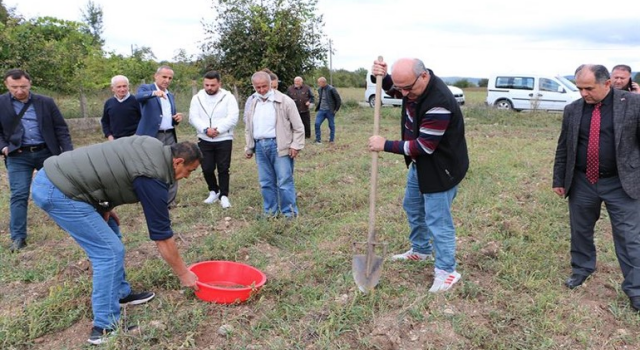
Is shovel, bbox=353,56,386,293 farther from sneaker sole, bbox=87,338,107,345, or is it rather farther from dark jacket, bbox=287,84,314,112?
dark jacket, bbox=287,84,314,112

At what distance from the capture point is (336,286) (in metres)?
3.45

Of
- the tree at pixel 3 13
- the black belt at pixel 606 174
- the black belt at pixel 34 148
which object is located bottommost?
the black belt at pixel 606 174

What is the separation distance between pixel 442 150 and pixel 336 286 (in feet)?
4.01

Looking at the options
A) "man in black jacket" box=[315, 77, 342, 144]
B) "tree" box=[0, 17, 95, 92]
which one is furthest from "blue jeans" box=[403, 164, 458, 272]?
"tree" box=[0, 17, 95, 92]

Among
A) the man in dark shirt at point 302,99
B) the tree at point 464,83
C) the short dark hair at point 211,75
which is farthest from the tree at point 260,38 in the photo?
the tree at point 464,83

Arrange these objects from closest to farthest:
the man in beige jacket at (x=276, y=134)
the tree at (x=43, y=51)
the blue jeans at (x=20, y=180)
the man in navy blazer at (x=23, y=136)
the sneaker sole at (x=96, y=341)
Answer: the sneaker sole at (x=96, y=341)
the man in navy blazer at (x=23, y=136)
the blue jeans at (x=20, y=180)
the man in beige jacket at (x=276, y=134)
the tree at (x=43, y=51)

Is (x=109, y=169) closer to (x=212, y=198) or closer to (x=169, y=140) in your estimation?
(x=169, y=140)

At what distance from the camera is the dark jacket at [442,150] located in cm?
305

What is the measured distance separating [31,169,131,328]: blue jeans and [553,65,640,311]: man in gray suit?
3.02m

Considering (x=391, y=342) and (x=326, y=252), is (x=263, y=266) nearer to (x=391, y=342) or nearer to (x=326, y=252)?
(x=326, y=252)

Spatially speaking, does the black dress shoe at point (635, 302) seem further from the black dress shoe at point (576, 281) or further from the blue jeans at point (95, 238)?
the blue jeans at point (95, 238)

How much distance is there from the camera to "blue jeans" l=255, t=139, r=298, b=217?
4926mm

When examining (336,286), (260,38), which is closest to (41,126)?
(336,286)

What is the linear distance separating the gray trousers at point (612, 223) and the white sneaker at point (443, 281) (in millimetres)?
928
